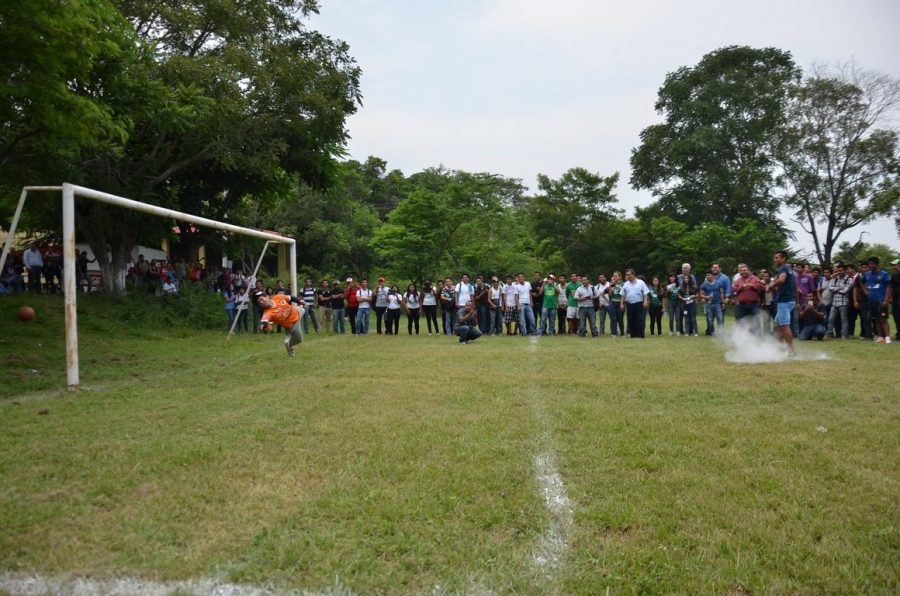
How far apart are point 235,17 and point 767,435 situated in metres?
19.9

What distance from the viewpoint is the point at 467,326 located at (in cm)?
1620

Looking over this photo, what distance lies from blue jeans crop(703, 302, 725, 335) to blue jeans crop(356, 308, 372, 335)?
9.46 m

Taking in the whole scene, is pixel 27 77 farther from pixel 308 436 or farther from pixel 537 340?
pixel 537 340

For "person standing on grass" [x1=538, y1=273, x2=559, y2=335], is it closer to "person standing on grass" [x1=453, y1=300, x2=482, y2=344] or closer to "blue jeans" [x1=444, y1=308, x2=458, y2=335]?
"person standing on grass" [x1=453, y1=300, x2=482, y2=344]

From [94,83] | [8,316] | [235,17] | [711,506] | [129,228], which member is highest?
[235,17]

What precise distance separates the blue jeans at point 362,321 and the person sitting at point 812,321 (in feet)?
37.9

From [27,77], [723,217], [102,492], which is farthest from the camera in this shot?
[723,217]

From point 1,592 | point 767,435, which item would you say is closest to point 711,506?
point 767,435

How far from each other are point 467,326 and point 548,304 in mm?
3319

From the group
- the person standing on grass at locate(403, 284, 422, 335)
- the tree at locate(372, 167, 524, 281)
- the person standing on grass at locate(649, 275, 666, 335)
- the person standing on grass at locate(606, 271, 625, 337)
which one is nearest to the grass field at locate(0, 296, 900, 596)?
the person standing on grass at locate(606, 271, 625, 337)

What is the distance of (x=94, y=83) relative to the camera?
13.0 meters

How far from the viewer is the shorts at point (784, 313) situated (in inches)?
433

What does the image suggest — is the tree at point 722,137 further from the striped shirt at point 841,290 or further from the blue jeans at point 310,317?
the blue jeans at point 310,317

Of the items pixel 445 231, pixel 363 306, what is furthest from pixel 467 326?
pixel 445 231
